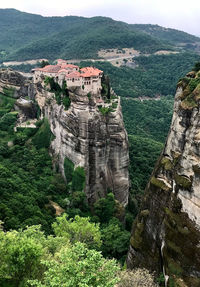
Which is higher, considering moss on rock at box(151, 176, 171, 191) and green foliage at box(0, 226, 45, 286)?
moss on rock at box(151, 176, 171, 191)

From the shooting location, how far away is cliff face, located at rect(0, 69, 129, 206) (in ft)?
176

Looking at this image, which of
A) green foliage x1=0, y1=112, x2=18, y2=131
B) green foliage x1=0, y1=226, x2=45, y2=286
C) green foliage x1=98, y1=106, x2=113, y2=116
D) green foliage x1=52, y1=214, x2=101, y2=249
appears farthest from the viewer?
green foliage x1=0, y1=112, x2=18, y2=131

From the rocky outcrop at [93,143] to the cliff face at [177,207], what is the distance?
20879mm

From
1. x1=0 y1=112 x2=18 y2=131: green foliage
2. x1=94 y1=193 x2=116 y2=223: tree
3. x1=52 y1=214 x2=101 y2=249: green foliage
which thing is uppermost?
x1=0 y1=112 x2=18 y2=131: green foliage

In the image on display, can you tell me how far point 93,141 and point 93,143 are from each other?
355 millimetres

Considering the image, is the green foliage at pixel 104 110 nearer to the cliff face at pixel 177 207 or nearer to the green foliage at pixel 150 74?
the cliff face at pixel 177 207

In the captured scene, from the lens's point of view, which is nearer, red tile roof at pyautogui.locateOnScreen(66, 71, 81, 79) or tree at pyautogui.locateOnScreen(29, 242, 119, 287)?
tree at pyautogui.locateOnScreen(29, 242, 119, 287)

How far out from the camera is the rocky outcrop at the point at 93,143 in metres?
53.6

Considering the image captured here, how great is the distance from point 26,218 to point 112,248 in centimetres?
1249

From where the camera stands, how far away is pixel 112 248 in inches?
1713

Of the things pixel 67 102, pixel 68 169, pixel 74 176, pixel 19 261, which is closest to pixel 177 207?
pixel 19 261

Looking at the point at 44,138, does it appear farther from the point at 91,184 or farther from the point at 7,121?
the point at 91,184

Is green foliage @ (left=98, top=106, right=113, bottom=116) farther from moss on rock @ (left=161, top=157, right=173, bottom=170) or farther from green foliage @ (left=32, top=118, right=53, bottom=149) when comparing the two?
moss on rock @ (left=161, top=157, right=173, bottom=170)

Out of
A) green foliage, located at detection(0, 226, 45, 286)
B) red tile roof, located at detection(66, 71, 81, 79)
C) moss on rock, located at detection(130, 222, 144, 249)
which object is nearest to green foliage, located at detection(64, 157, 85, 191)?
red tile roof, located at detection(66, 71, 81, 79)
